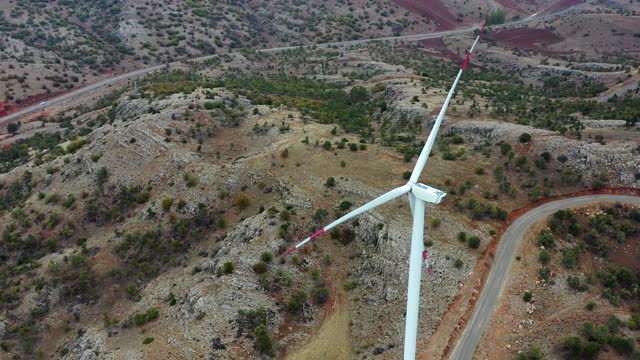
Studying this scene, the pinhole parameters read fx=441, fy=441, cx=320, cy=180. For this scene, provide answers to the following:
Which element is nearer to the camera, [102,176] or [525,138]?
[525,138]

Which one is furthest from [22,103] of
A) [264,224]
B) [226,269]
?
[226,269]

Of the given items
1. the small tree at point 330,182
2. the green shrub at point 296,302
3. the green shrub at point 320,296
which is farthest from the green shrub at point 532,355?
the small tree at point 330,182

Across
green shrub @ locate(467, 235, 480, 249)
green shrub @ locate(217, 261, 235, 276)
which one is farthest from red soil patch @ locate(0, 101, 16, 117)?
green shrub @ locate(467, 235, 480, 249)

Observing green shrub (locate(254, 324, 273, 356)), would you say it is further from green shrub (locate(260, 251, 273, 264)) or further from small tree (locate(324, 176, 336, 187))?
small tree (locate(324, 176, 336, 187))

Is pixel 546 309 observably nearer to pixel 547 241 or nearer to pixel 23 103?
pixel 547 241

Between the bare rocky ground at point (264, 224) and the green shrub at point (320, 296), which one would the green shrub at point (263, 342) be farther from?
the green shrub at point (320, 296)

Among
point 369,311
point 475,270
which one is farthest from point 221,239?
point 475,270
